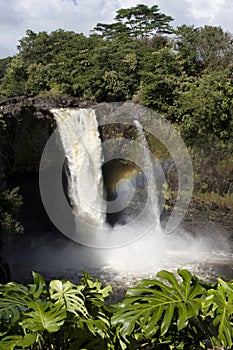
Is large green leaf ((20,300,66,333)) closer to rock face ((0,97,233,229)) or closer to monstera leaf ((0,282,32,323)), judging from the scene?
monstera leaf ((0,282,32,323))

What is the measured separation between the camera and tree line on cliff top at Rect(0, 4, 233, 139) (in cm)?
1198

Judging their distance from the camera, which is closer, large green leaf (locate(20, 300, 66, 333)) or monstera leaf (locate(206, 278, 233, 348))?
large green leaf (locate(20, 300, 66, 333))

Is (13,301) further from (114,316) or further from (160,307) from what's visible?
(160,307)

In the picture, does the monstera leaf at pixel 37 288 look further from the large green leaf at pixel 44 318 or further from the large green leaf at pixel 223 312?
the large green leaf at pixel 223 312

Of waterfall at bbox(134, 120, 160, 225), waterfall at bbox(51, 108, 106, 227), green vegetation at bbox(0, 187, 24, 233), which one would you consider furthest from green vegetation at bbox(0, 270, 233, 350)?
waterfall at bbox(134, 120, 160, 225)

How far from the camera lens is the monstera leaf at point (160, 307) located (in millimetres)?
1742

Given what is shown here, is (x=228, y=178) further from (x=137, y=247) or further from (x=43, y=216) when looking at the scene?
(x=43, y=216)

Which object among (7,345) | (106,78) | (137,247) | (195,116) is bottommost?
(137,247)

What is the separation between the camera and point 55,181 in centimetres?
1177

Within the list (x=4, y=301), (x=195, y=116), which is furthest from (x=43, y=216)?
(x=4, y=301)

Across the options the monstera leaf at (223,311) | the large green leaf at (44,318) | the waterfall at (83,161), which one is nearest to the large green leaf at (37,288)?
the large green leaf at (44,318)

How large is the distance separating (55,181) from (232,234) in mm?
5229

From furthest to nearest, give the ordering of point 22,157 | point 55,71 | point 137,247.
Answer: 1. point 55,71
2. point 22,157
3. point 137,247

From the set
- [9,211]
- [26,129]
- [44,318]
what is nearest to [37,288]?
[44,318]
